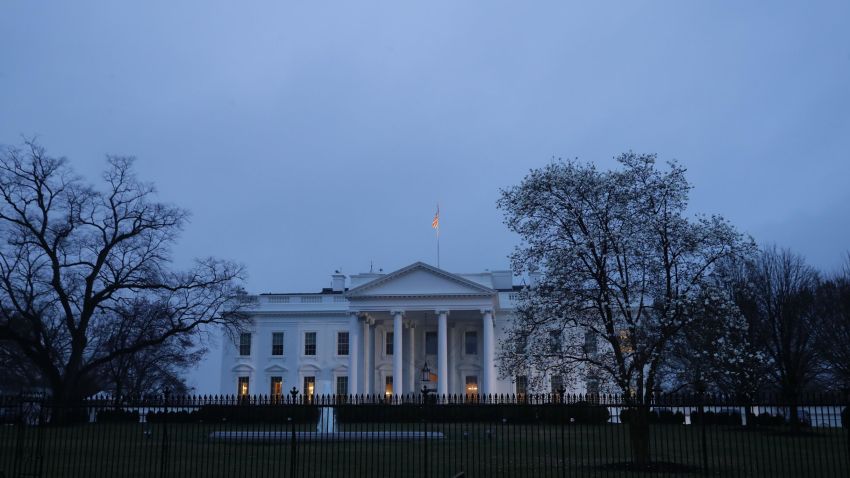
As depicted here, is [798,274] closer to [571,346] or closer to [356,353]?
[571,346]

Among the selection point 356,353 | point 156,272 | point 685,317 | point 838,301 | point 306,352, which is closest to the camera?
point 685,317

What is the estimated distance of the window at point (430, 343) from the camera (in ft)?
208

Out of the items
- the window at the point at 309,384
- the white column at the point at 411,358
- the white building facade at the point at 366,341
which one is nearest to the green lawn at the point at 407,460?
the white building facade at the point at 366,341

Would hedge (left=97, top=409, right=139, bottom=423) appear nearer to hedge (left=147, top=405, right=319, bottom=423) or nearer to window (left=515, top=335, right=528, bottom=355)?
hedge (left=147, top=405, right=319, bottom=423)

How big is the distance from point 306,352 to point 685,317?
48.2 meters

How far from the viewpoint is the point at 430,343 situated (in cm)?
6384

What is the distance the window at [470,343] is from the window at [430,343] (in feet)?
8.19

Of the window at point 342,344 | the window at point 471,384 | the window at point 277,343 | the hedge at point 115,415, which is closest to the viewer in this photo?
the hedge at point 115,415

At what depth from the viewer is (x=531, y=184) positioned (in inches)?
852

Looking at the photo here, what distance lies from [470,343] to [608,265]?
42.5 metres

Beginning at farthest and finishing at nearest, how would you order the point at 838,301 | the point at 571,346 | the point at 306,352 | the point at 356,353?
the point at 306,352 → the point at 356,353 → the point at 838,301 → the point at 571,346

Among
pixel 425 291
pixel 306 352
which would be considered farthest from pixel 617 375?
pixel 306 352

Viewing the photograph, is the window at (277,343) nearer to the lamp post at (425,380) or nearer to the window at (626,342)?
the lamp post at (425,380)

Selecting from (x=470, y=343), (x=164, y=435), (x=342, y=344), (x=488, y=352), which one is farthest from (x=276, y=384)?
(x=164, y=435)
